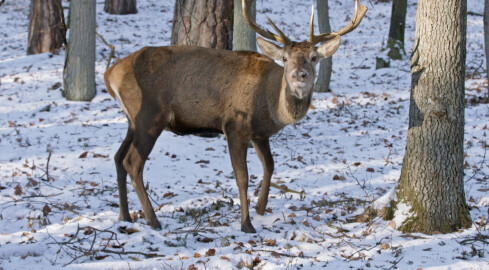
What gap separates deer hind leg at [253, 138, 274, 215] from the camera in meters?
6.43

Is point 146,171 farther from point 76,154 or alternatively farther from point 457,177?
point 457,177

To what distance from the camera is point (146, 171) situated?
788 centimetres

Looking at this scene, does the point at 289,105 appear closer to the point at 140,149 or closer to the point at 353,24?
the point at 353,24

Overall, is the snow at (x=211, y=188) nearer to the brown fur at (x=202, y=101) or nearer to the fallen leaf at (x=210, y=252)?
the fallen leaf at (x=210, y=252)

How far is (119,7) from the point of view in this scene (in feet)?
76.3

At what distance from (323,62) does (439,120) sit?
847cm

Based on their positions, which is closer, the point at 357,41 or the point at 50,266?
the point at 50,266

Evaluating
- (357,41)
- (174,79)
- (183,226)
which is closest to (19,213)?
(183,226)

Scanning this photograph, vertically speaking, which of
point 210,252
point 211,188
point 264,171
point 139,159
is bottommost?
point 211,188

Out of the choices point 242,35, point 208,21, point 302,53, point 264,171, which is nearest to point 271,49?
point 302,53

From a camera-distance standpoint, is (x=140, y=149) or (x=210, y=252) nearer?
(x=210, y=252)

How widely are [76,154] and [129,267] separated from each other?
4.22 m

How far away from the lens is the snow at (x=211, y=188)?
4.87 meters

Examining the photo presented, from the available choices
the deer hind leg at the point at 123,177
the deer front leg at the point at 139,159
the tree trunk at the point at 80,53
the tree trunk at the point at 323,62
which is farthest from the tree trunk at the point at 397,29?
the deer front leg at the point at 139,159
